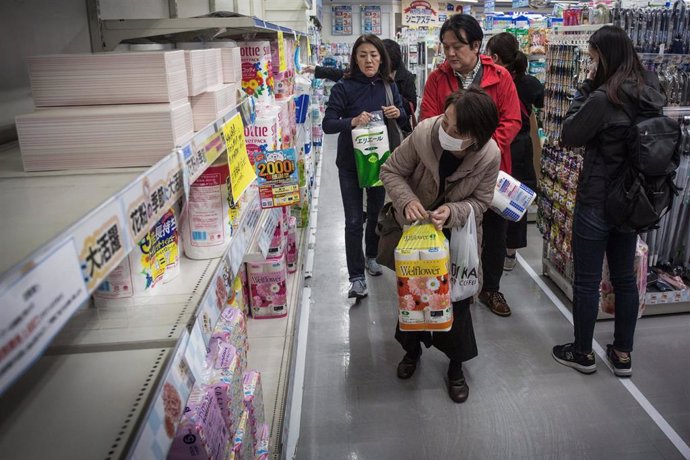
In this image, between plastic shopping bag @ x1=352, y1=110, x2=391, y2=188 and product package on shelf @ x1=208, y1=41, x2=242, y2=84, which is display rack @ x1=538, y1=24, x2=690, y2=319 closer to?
plastic shopping bag @ x1=352, y1=110, x2=391, y2=188

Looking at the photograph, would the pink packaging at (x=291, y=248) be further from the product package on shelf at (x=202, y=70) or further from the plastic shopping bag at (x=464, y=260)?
the product package on shelf at (x=202, y=70)

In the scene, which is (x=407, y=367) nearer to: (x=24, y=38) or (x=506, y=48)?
(x=506, y=48)

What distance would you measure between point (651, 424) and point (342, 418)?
4.97 ft

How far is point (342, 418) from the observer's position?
110 inches

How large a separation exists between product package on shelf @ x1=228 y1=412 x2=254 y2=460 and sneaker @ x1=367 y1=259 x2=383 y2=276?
2.82 metres

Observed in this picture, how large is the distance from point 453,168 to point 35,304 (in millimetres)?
2206

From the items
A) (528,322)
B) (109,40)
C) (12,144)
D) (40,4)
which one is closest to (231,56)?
(109,40)

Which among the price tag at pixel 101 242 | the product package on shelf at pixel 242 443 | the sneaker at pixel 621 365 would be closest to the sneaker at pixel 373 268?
the sneaker at pixel 621 365

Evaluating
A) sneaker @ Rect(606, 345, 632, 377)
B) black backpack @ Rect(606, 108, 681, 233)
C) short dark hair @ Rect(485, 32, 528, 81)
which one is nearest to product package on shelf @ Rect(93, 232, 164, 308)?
black backpack @ Rect(606, 108, 681, 233)

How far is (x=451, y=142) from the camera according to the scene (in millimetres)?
2297

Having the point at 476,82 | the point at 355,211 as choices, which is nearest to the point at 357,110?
the point at 355,211

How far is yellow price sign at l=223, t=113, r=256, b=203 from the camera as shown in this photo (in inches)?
54.2

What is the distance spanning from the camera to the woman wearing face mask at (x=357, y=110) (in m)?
3.57

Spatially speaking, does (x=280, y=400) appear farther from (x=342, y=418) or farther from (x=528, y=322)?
(x=528, y=322)
